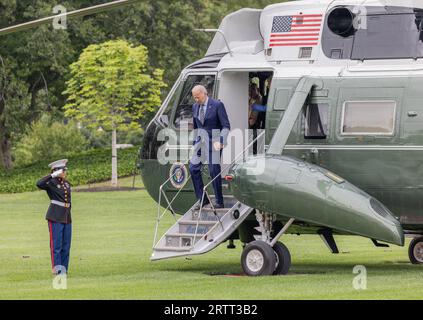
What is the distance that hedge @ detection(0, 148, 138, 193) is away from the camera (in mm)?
46000

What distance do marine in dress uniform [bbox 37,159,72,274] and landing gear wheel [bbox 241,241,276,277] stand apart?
9.66ft

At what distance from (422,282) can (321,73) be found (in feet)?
12.9

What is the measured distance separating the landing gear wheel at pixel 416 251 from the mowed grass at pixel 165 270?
29 cm

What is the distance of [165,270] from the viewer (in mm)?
19875

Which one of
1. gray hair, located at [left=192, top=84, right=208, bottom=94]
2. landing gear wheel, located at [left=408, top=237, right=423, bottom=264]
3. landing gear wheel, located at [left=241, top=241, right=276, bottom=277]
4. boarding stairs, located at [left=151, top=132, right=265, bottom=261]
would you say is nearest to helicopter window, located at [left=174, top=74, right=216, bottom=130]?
gray hair, located at [left=192, top=84, right=208, bottom=94]

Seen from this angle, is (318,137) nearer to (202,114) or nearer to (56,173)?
(202,114)

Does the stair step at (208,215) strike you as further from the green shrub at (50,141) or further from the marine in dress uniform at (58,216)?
the green shrub at (50,141)

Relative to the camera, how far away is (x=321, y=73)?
1856cm

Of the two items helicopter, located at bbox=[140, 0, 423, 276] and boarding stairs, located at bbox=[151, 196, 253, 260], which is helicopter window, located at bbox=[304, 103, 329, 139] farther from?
boarding stairs, located at bbox=[151, 196, 253, 260]

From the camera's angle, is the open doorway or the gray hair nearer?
the gray hair

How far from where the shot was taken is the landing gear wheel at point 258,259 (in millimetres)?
17891

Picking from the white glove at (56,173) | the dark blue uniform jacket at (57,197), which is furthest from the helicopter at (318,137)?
the white glove at (56,173)
